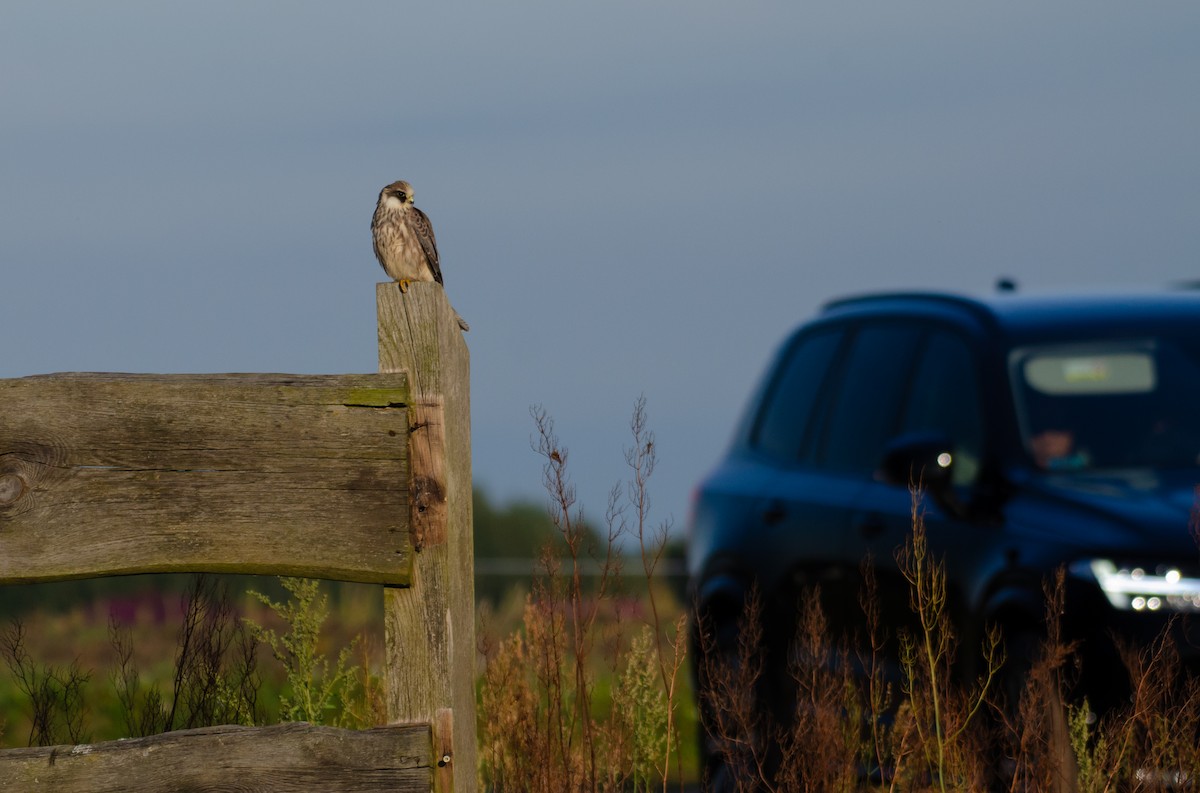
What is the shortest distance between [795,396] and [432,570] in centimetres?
523

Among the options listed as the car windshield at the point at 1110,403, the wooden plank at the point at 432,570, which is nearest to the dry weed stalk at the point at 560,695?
the wooden plank at the point at 432,570

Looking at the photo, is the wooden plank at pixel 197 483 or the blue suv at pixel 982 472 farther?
the blue suv at pixel 982 472

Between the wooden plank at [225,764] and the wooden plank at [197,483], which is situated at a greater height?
the wooden plank at [197,483]

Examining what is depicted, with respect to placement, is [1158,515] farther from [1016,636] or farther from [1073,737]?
[1073,737]

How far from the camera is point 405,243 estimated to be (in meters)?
6.32

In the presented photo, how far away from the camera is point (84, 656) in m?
13.4

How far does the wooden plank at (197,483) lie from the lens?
3311 mm

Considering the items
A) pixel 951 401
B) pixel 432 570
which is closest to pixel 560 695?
pixel 432 570

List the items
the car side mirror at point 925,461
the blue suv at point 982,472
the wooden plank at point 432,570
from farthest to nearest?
the car side mirror at point 925,461, the blue suv at point 982,472, the wooden plank at point 432,570

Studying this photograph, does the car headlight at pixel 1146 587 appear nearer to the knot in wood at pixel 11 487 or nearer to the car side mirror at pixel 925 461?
the car side mirror at pixel 925 461

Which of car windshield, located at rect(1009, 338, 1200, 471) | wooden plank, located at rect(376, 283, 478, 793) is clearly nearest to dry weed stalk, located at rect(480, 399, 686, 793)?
wooden plank, located at rect(376, 283, 478, 793)

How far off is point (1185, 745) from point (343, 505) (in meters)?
2.49

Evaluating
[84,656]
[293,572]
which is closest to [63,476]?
[293,572]

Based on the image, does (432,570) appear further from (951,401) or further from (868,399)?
(868,399)
